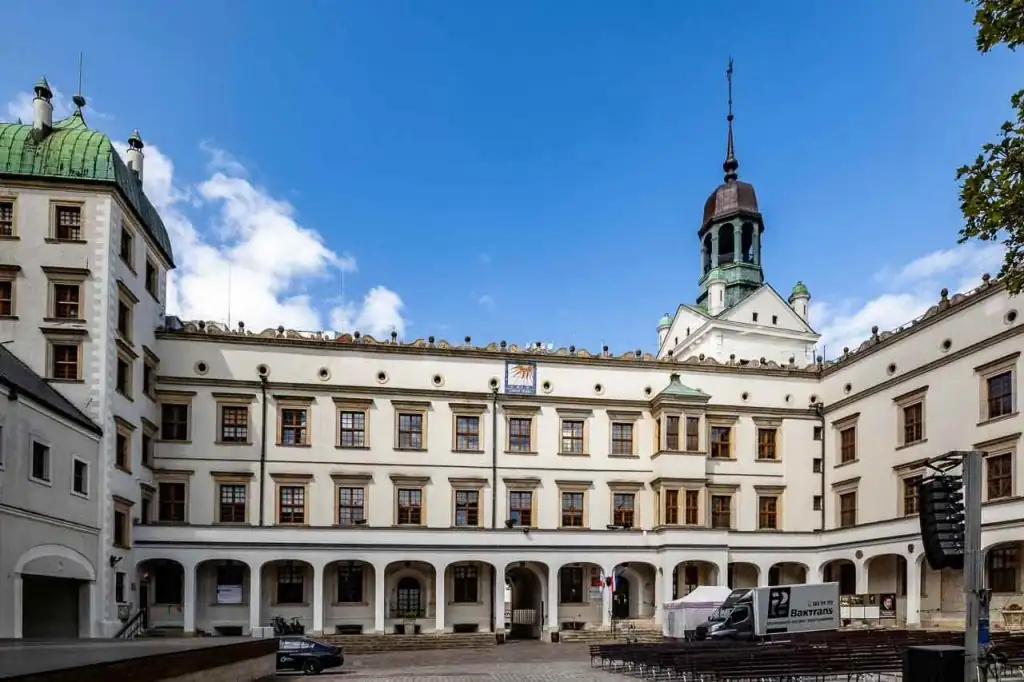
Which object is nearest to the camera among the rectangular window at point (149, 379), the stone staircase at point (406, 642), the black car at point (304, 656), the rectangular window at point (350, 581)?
the black car at point (304, 656)

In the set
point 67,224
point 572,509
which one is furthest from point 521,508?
point 67,224

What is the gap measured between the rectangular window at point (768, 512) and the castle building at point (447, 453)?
0.11 metres

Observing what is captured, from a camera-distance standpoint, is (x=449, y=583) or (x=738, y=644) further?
(x=449, y=583)

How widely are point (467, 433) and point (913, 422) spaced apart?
1917cm

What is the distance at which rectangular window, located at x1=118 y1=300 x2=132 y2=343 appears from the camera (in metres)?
32.2

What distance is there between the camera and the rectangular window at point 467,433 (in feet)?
127

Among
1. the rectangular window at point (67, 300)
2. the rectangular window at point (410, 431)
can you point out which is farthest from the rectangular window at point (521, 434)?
the rectangular window at point (67, 300)

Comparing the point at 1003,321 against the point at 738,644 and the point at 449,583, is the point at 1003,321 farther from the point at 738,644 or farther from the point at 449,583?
the point at 449,583

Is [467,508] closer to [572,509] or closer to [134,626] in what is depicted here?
[572,509]

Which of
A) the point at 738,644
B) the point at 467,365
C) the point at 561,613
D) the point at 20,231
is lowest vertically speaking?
the point at 561,613

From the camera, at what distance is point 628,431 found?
131 ft

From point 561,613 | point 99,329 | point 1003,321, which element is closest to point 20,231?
point 99,329

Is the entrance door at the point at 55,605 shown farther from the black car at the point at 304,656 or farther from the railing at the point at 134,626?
the black car at the point at 304,656

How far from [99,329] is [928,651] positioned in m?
28.5
